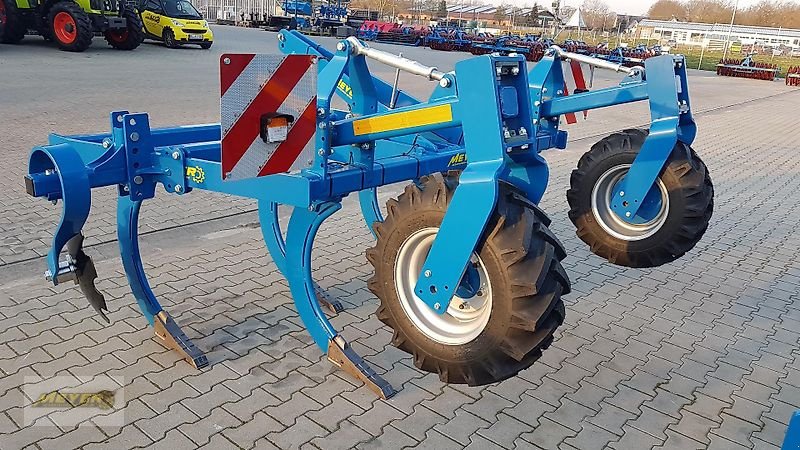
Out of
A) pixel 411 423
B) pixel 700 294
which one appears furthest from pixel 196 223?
pixel 700 294

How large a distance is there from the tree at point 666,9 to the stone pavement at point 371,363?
92.1 metres

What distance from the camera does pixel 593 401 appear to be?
3.31 metres

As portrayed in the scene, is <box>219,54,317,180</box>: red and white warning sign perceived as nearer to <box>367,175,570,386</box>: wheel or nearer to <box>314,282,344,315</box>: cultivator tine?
<box>367,175,570,386</box>: wheel

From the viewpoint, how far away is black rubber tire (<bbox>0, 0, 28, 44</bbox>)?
16.0 m

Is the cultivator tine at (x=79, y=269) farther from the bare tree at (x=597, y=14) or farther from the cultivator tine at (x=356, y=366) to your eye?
the bare tree at (x=597, y=14)

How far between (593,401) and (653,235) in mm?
1241

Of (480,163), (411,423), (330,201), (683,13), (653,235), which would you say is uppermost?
(683,13)

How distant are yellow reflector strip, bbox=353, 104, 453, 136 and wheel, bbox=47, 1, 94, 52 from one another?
15932mm

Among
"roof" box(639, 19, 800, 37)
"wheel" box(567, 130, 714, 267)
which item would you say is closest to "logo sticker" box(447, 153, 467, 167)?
"wheel" box(567, 130, 714, 267)

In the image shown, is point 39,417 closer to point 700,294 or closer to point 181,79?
point 700,294

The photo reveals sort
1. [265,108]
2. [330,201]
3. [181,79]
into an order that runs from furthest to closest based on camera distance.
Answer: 1. [181,79]
2. [330,201]
3. [265,108]

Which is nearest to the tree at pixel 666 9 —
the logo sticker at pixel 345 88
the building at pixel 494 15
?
the building at pixel 494 15

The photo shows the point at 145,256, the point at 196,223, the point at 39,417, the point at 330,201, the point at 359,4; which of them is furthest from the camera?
the point at 359,4

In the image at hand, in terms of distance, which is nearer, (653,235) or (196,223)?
(653,235)
